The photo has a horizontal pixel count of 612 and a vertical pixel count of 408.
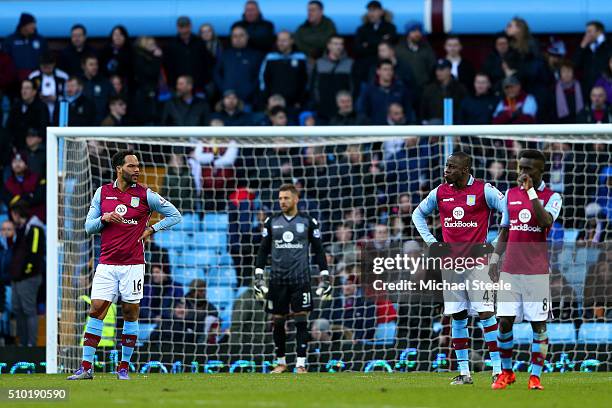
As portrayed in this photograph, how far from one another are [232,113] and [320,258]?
356cm

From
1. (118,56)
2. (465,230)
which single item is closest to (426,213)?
(465,230)

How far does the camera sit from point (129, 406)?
984 cm

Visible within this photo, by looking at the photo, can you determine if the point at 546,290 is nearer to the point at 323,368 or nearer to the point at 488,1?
the point at 323,368

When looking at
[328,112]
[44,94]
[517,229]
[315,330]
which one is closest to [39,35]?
[44,94]

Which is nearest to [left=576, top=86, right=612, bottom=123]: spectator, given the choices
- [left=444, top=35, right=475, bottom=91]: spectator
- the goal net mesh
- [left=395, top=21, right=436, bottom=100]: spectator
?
the goal net mesh

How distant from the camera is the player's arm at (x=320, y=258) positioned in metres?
15.2

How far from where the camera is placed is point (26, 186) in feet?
59.4

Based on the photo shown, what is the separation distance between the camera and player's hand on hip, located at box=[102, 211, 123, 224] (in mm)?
12797

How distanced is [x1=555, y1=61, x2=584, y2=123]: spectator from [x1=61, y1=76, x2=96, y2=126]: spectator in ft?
21.3

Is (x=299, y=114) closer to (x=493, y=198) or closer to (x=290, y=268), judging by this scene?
(x=290, y=268)

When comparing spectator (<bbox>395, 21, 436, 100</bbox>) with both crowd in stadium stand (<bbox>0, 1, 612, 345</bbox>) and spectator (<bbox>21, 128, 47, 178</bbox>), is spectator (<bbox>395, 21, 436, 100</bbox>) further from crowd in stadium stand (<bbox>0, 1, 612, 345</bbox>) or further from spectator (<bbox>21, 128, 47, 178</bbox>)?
spectator (<bbox>21, 128, 47, 178</bbox>)

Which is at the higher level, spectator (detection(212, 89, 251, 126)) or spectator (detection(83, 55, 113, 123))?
spectator (detection(83, 55, 113, 123))

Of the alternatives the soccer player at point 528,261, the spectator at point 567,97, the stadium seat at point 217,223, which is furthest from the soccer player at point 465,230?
the spectator at point 567,97

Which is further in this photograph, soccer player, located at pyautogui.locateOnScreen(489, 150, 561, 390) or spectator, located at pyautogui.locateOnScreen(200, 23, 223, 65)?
spectator, located at pyautogui.locateOnScreen(200, 23, 223, 65)
